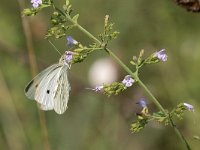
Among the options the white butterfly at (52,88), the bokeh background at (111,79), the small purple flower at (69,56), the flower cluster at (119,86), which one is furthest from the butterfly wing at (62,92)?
the bokeh background at (111,79)

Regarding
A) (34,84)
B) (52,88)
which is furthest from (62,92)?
(34,84)

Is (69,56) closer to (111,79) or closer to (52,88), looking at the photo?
(52,88)

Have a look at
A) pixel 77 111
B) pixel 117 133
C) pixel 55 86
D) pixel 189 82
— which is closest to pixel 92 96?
pixel 77 111

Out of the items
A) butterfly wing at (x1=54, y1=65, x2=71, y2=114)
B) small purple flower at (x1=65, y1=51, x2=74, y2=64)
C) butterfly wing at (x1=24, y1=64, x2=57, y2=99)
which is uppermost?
small purple flower at (x1=65, y1=51, x2=74, y2=64)

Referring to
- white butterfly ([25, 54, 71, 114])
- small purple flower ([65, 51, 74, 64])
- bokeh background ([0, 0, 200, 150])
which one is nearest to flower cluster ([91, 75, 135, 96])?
small purple flower ([65, 51, 74, 64])

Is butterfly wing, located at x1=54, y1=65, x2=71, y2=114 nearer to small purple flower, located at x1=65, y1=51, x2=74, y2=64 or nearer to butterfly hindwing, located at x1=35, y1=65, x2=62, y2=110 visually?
butterfly hindwing, located at x1=35, y1=65, x2=62, y2=110

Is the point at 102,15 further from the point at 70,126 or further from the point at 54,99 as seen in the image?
the point at 54,99

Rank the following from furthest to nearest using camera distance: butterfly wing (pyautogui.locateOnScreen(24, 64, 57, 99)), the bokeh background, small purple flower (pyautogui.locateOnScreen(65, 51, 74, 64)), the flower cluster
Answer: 1. the bokeh background
2. butterfly wing (pyautogui.locateOnScreen(24, 64, 57, 99))
3. small purple flower (pyautogui.locateOnScreen(65, 51, 74, 64))
4. the flower cluster
